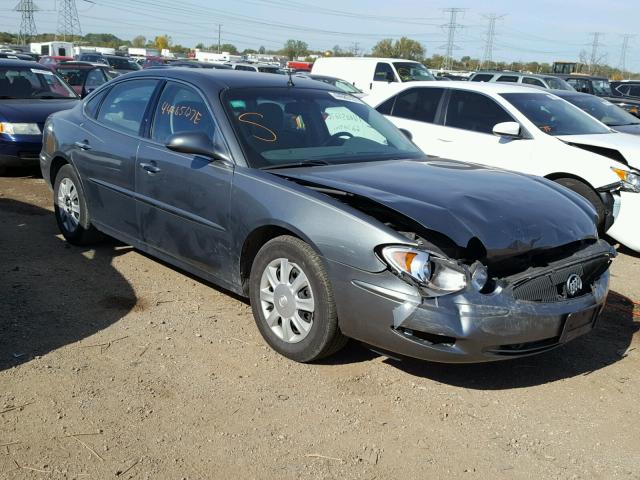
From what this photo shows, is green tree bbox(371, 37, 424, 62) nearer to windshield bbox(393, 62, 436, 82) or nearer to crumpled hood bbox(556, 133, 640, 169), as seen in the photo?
windshield bbox(393, 62, 436, 82)

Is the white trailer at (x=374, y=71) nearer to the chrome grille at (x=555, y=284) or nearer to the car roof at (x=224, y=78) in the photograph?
the car roof at (x=224, y=78)

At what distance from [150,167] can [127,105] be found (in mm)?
843

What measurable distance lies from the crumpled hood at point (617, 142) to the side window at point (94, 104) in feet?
15.8

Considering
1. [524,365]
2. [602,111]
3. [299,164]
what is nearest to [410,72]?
[602,111]

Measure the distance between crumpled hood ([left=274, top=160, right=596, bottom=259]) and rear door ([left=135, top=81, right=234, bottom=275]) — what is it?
20.3 inches

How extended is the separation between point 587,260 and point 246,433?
7.17ft

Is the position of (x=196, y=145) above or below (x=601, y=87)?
below

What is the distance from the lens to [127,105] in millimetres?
5570

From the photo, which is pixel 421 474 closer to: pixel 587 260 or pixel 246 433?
pixel 246 433

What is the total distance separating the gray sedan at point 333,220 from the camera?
3604mm

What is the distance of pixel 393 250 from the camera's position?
362 cm

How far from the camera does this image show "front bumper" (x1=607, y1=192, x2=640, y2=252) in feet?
22.2

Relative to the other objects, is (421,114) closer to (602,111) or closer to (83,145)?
(602,111)

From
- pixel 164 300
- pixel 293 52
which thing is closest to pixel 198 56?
pixel 293 52
